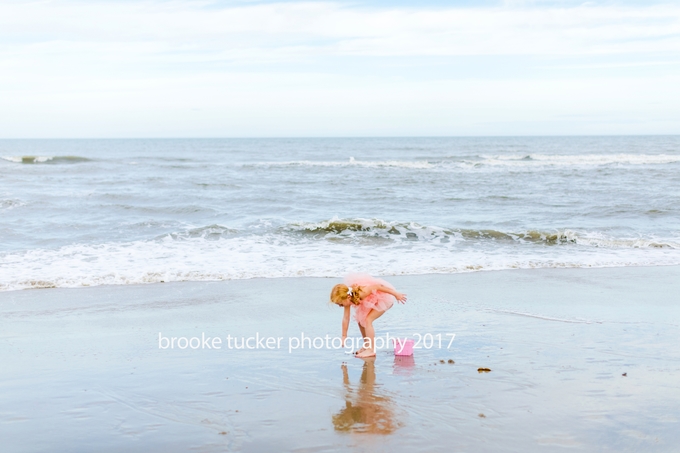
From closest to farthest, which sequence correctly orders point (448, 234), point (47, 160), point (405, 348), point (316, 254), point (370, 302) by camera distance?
point (405, 348) → point (370, 302) → point (316, 254) → point (448, 234) → point (47, 160)

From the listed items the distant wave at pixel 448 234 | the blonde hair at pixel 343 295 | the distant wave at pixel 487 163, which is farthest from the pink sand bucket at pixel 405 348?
the distant wave at pixel 487 163

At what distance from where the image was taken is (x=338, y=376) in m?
5.14

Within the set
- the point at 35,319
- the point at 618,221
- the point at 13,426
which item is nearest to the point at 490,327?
the point at 13,426

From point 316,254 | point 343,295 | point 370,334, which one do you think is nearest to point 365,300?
point 343,295

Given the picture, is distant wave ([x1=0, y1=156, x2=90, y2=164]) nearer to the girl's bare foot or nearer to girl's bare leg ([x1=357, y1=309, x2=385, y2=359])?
girl's bare leg ([x1=357, y1=309, x2=385, y2=359])

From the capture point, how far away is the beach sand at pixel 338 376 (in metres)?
3.95

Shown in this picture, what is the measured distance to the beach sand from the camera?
3.95m

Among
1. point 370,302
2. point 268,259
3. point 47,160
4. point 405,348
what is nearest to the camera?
point 405,348

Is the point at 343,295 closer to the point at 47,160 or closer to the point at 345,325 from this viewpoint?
the point at 345,325

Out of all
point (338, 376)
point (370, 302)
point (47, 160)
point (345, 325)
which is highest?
point (47, 160)

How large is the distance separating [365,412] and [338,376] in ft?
2.62

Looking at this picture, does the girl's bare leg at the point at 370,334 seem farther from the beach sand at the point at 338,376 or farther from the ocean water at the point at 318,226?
the ocean water at the point at 318,226

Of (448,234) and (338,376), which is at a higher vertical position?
(448,234)

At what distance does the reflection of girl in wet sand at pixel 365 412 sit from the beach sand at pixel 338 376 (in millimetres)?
18
